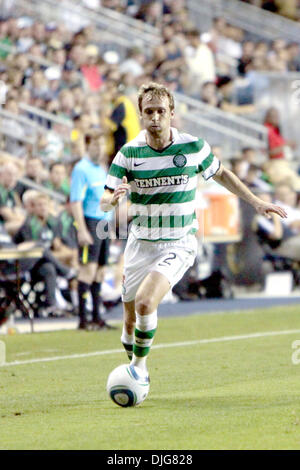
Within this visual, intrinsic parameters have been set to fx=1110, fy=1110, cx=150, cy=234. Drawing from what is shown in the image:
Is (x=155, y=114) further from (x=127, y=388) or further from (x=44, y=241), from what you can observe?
(x=44, y=241)

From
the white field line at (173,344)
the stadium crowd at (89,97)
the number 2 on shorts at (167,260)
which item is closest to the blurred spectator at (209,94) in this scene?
the stadium crowd at (89,97)

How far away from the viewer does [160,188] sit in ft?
26.4

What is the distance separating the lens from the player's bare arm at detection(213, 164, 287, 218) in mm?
7930

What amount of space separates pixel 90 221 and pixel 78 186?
451 millimetres

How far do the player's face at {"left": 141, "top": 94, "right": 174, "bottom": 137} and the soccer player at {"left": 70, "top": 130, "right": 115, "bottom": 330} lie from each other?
507cm

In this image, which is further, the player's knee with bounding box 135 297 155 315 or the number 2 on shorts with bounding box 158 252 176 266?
the number 2 on shorts with bounding box 158 252 176 266

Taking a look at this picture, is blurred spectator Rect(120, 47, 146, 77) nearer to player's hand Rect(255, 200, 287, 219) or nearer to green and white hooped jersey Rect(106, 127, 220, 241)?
green and white hooped jersey Rect(106, 127, 220, 241)

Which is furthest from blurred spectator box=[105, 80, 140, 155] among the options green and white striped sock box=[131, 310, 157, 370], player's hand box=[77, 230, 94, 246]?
green and white striped sock box=[131, 310, 157, 370]

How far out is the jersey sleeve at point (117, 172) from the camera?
796cm

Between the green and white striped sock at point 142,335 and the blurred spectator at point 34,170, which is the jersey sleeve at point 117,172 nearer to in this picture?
the green and white striped sock at point 142,335

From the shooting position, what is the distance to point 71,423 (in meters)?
6.83

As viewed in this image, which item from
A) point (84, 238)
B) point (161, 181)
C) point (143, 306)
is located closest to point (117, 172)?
point (161, 181)

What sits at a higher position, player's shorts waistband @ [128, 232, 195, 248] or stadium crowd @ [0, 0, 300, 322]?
player's shorts waistband @ [128, 232, 195, 248]

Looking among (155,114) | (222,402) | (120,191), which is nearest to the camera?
(120,191)
